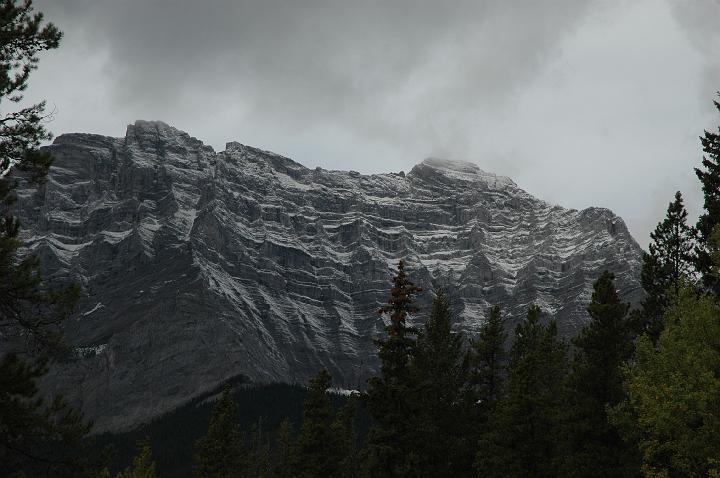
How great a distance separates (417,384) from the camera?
33.8 metres

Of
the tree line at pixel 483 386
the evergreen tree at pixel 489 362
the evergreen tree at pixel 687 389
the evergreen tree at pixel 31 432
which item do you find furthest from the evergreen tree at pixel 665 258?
the evergreen tree at pixel 31 432

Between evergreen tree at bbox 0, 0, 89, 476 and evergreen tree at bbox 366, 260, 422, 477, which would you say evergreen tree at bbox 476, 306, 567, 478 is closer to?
evergreen tree at bbox 366, 260, 422, 477

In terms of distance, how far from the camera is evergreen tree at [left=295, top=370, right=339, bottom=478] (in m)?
45.5

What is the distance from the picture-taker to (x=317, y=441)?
152 ft

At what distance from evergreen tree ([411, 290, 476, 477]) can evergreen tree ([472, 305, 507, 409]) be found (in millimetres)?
800

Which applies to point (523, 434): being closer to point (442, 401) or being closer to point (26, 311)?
point (442, 401)

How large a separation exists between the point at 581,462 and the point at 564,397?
2.76m

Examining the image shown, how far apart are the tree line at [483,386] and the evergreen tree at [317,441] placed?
0.28 feet

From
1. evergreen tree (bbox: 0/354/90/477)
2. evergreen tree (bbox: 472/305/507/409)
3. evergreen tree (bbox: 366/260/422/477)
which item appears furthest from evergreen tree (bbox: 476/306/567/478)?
evergreen tree (bbox: 0/354/90/477)

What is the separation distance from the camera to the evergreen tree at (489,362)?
43188 millimetres

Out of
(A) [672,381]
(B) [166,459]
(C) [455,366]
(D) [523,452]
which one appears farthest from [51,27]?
(B) [166,459]

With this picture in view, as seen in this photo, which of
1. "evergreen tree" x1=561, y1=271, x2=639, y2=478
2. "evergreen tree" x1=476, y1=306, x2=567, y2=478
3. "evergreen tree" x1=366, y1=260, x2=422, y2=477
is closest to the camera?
"evergreen tree" x1=561, y1=271, x2=639, y2=478

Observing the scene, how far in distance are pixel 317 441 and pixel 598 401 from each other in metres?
19.5

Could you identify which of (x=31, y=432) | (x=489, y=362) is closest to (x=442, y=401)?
(x=489, y=362)
